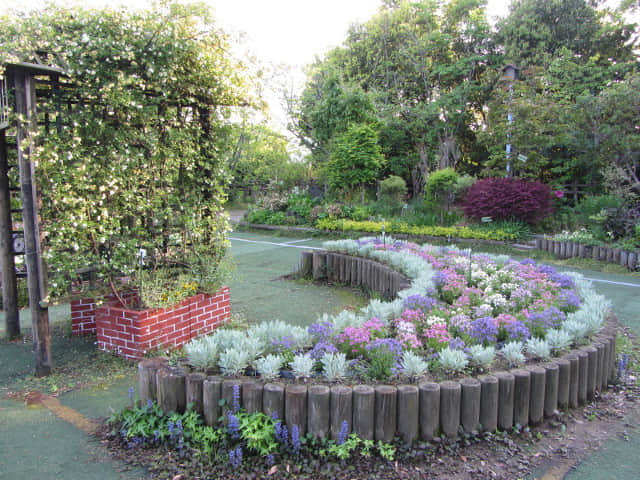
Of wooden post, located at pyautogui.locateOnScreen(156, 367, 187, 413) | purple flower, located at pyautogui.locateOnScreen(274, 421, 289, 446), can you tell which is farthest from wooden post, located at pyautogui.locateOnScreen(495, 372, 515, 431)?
wooden post, located at pyautogui.locateOnScreen(156, 367, 187, 413)

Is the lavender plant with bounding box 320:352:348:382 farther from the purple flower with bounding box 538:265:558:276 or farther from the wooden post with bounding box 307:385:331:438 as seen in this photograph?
the purple flower with bounding box 538:265:558:276

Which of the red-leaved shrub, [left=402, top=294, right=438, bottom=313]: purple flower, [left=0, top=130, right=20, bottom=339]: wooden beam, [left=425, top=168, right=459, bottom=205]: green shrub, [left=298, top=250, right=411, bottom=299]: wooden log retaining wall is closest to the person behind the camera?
[left=402, top=294, right=438, bottom=313]: purple flower

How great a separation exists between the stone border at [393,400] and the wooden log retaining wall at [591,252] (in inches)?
239

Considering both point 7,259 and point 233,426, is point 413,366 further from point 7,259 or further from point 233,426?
point 7,259

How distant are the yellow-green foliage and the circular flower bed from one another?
5535mm

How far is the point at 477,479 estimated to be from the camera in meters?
2.35

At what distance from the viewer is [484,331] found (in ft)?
11.1

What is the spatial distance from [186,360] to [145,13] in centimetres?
286

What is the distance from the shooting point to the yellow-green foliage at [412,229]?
1032cm

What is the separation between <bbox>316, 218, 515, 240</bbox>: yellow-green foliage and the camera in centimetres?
1032

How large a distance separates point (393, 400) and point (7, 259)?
169 inches

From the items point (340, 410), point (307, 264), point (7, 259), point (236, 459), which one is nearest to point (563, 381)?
point (340, 410)

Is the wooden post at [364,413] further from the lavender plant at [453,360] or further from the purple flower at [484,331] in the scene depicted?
the purple flower at [484,331]

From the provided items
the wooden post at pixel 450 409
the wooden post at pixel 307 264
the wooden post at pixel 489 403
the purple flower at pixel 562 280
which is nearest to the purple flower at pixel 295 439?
the wooden post at pixel 450 409
